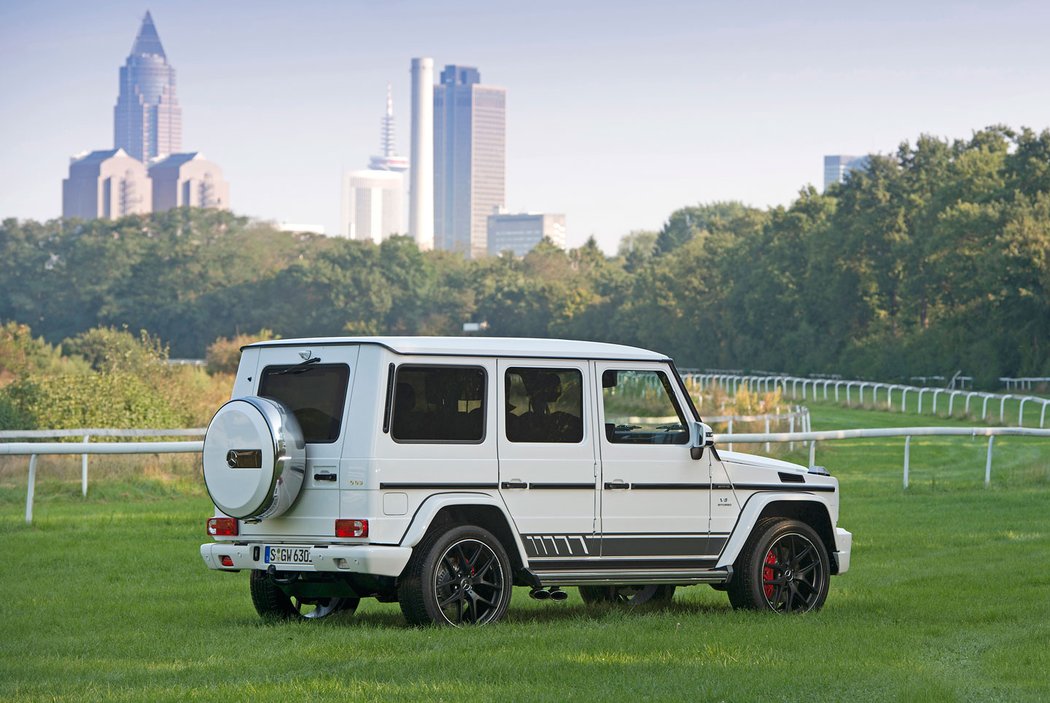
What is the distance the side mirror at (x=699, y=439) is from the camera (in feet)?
38.0

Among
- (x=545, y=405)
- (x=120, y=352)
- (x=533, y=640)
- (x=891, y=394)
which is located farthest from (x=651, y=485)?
(x=891, y=394)

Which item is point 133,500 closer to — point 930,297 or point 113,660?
point 113,660

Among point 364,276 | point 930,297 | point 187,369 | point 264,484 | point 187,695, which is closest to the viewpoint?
point 187,695

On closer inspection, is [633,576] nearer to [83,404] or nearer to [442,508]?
[442,508]

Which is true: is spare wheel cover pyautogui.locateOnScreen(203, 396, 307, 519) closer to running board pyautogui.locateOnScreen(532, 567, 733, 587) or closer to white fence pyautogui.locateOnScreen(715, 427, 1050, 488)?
running board pyautogui.locateOnScreen(532, 567, 733, 587)

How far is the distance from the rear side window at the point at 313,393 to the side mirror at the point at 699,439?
2577mm

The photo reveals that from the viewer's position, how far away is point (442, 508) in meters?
10.7

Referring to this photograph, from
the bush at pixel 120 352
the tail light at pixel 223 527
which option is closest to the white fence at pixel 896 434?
the tail light at pixel 223 527

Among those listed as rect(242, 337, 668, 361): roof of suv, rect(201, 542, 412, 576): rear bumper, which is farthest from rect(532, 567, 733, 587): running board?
rect(242, 337, 668, 361): roof of suv

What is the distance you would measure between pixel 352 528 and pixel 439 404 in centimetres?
103

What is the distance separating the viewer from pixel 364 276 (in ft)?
466

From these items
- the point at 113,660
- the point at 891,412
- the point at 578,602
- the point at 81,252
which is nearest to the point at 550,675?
the point at 113,660

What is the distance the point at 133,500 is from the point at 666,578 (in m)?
13.1

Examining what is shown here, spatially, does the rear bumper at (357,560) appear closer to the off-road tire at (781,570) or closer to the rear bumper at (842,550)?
the off-road tire at (781,570)
